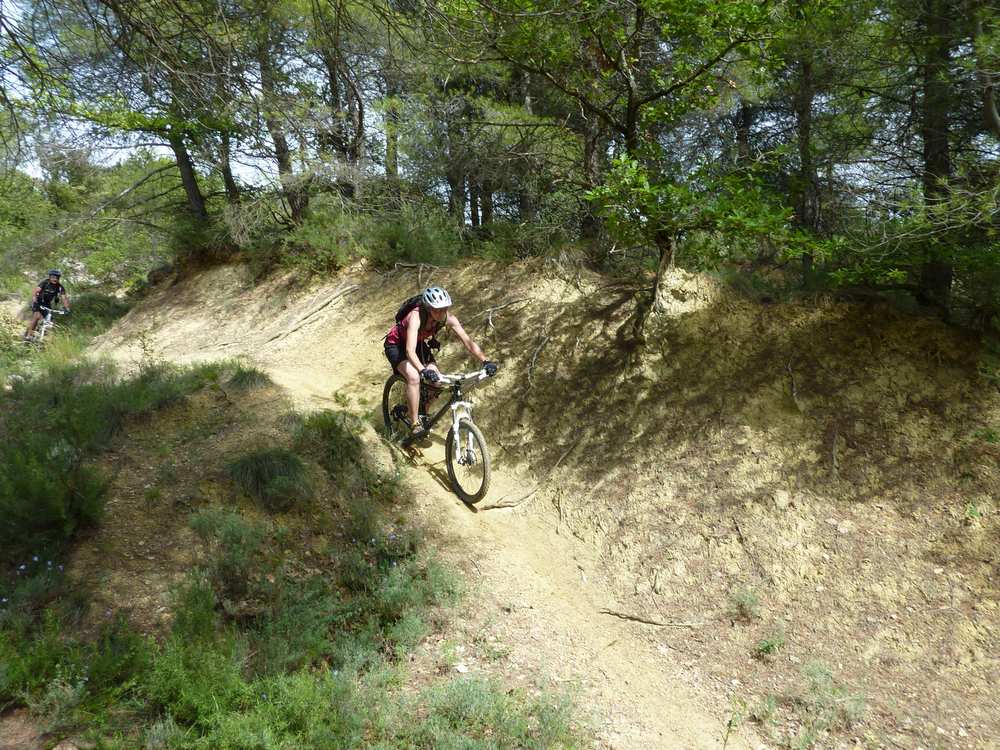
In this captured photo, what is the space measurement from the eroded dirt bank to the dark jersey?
8216 millimetres

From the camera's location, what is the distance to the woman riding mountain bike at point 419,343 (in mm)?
6219

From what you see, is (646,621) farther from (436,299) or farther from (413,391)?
(436,299)

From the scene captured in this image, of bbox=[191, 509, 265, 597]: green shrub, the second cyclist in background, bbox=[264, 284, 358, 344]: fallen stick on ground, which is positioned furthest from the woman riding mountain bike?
the second cyclist in background

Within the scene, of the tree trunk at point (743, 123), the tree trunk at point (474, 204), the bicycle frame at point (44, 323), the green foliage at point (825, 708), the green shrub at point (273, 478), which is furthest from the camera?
the bicycle frame at point (44, 323)

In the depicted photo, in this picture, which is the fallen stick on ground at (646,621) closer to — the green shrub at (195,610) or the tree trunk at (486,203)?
the green shrub at (195,610)

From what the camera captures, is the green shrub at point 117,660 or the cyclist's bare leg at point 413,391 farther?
the cyclist's bare leg at point 413,391

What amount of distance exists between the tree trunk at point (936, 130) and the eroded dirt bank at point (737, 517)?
49cm

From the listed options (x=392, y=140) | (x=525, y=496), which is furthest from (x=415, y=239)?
(x=525, y=496)

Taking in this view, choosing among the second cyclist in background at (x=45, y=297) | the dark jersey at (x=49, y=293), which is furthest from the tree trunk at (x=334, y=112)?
the dark jersey at (x=49, y=293)

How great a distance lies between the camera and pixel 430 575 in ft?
16.3

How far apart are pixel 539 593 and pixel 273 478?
104 inches

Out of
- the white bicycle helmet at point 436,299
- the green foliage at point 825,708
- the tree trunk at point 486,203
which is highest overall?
the tree trunk at point 486,203

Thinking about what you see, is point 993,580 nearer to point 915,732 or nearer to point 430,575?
point 915,732

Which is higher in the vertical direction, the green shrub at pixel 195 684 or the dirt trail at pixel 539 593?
the green shrub at pixel 195 684
